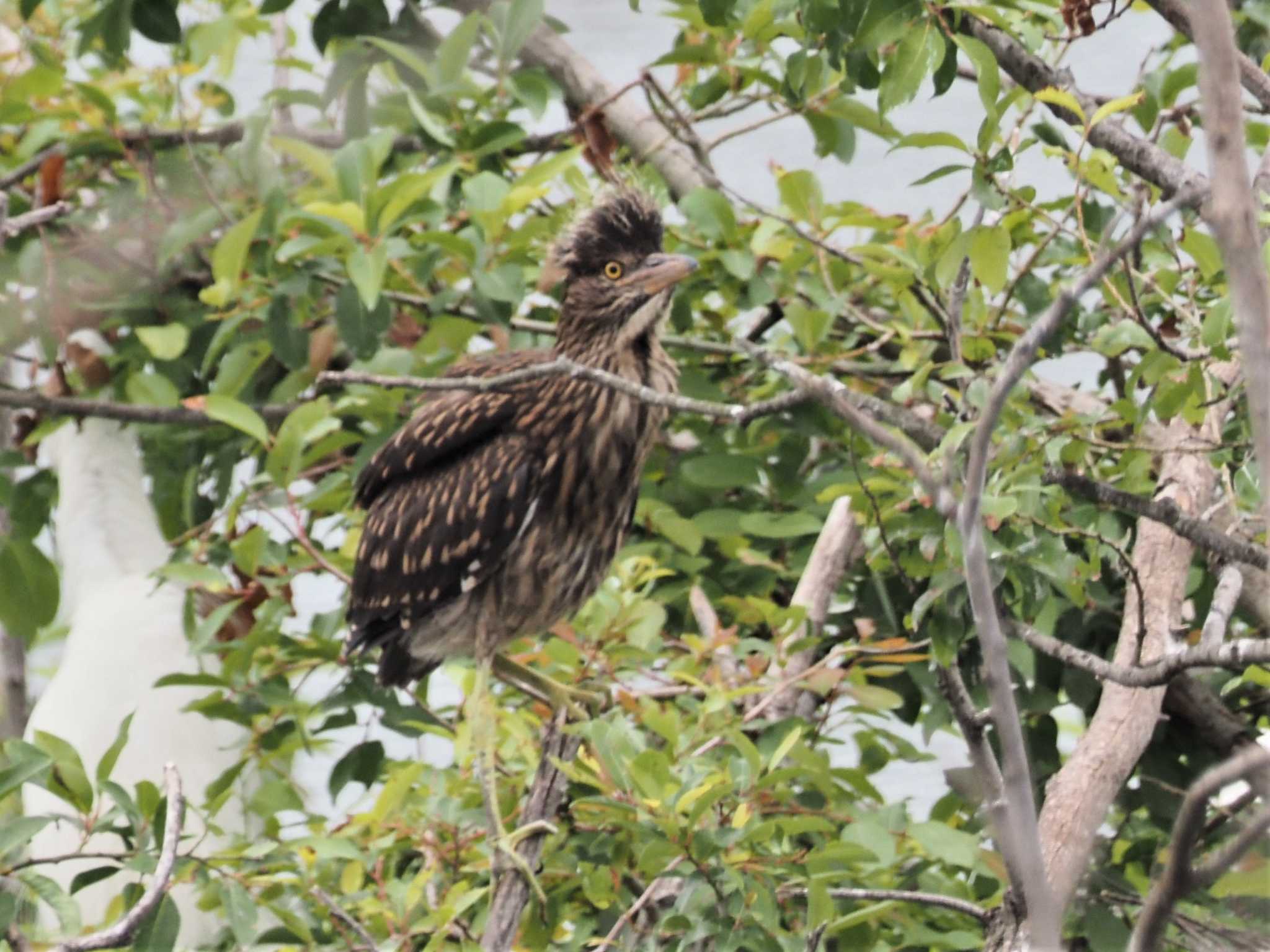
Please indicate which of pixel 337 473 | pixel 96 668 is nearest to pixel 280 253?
pixel 337 473

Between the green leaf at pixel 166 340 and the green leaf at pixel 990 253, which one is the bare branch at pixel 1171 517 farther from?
the green leaf at pixel 166 340

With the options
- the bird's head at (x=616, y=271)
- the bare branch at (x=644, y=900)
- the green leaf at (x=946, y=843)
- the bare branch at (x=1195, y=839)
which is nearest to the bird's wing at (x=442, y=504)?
the bird's head at (x=616, y=271)

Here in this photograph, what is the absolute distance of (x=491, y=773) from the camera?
230 cm

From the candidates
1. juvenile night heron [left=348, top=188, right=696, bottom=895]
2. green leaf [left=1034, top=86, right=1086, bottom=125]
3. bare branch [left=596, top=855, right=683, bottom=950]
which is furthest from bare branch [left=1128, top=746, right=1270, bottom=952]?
juvenile night heron [left=348, top=188, right=696, bottom=895]

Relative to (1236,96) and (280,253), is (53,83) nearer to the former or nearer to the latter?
(280,253)

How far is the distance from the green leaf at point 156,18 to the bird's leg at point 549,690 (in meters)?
1.11

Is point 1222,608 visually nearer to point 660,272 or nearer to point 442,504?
point 660,272

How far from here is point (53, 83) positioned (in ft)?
9.29

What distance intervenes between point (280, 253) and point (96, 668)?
43.2 inches

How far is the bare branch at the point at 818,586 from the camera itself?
2488 millimetres

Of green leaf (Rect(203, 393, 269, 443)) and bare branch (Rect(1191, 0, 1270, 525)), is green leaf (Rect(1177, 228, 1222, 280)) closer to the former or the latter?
bare branch (Rect(1191, 0, 1270, 525))

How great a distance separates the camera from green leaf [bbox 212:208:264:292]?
265cm

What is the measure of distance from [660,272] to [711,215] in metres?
0.13

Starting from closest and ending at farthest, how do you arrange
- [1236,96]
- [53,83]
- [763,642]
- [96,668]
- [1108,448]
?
[1236,96], [1108,448], [763,642], [53,83], [96,668]
